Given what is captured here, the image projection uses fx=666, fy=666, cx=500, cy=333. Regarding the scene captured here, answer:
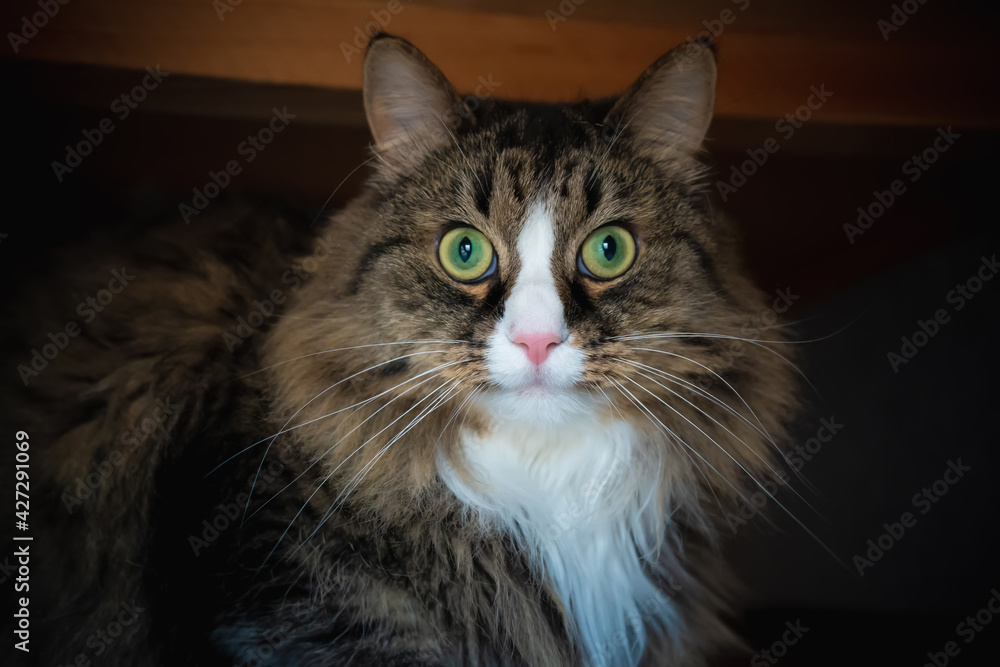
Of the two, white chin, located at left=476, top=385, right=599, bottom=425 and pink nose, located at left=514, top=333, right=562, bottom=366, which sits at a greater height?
pink nose, located at left=514, top=333, right=562, bottom=366

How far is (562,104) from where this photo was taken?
4.07 feet

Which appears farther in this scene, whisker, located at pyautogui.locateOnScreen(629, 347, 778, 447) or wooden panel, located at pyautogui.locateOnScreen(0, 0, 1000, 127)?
wooden panel, located at pyautogui.locateOnScreen(0, 0, 1000, 127)

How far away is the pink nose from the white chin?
0.17ft

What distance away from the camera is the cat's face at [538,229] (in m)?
0.98

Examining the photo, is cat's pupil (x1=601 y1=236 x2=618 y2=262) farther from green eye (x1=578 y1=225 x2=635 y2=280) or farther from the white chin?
the white chin

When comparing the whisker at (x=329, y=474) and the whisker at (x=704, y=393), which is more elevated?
the whisker at (x=704, y=393)

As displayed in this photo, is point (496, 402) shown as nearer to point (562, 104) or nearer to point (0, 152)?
point (562, 104)

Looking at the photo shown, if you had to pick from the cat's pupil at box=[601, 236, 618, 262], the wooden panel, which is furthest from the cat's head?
the wooden panel

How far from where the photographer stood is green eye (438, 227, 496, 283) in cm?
105

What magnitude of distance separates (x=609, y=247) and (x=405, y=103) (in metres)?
0.42

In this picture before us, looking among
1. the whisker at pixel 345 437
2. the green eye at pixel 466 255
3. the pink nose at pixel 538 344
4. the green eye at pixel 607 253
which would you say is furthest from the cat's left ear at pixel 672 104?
the whisker at pixel 345 437

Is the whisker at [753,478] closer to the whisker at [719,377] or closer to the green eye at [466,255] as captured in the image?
the whisker at [719,377]

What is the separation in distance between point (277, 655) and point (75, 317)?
71cm

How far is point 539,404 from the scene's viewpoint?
999 mm
